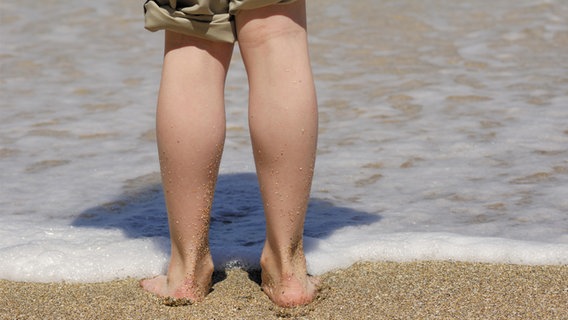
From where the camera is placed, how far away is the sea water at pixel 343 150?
268 cm

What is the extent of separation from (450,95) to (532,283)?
238cm

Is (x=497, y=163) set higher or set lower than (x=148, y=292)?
lower

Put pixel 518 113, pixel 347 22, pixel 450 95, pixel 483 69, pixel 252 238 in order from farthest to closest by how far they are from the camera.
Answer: pixel 347 22 → pixel 483 69 → pixel 450 95 → pixel 518 113 → pixel 252 238

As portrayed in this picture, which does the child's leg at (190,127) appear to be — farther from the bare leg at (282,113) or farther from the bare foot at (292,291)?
the bare foot at (292,291)

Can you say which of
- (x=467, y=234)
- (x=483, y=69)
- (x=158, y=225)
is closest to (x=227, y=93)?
(x=483, y=69)

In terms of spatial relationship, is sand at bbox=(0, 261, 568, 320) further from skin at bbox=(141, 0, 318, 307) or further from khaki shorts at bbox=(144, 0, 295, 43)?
khaki shorts at bbox=(144, 0, 295, 43)

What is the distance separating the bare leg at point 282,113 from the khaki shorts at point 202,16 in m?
0.03

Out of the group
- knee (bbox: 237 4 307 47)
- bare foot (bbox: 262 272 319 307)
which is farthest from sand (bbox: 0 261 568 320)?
knee (bbox: 237 4 307 47)

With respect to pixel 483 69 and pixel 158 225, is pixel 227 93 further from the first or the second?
pixel 158 225

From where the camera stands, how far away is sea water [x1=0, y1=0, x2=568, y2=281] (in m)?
2.68

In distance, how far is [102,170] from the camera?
143 inches

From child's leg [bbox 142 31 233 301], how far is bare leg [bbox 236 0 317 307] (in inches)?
3.3

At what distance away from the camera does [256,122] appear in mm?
2191

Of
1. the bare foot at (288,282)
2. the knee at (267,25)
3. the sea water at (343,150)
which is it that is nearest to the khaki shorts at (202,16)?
the knee at (267,25)
